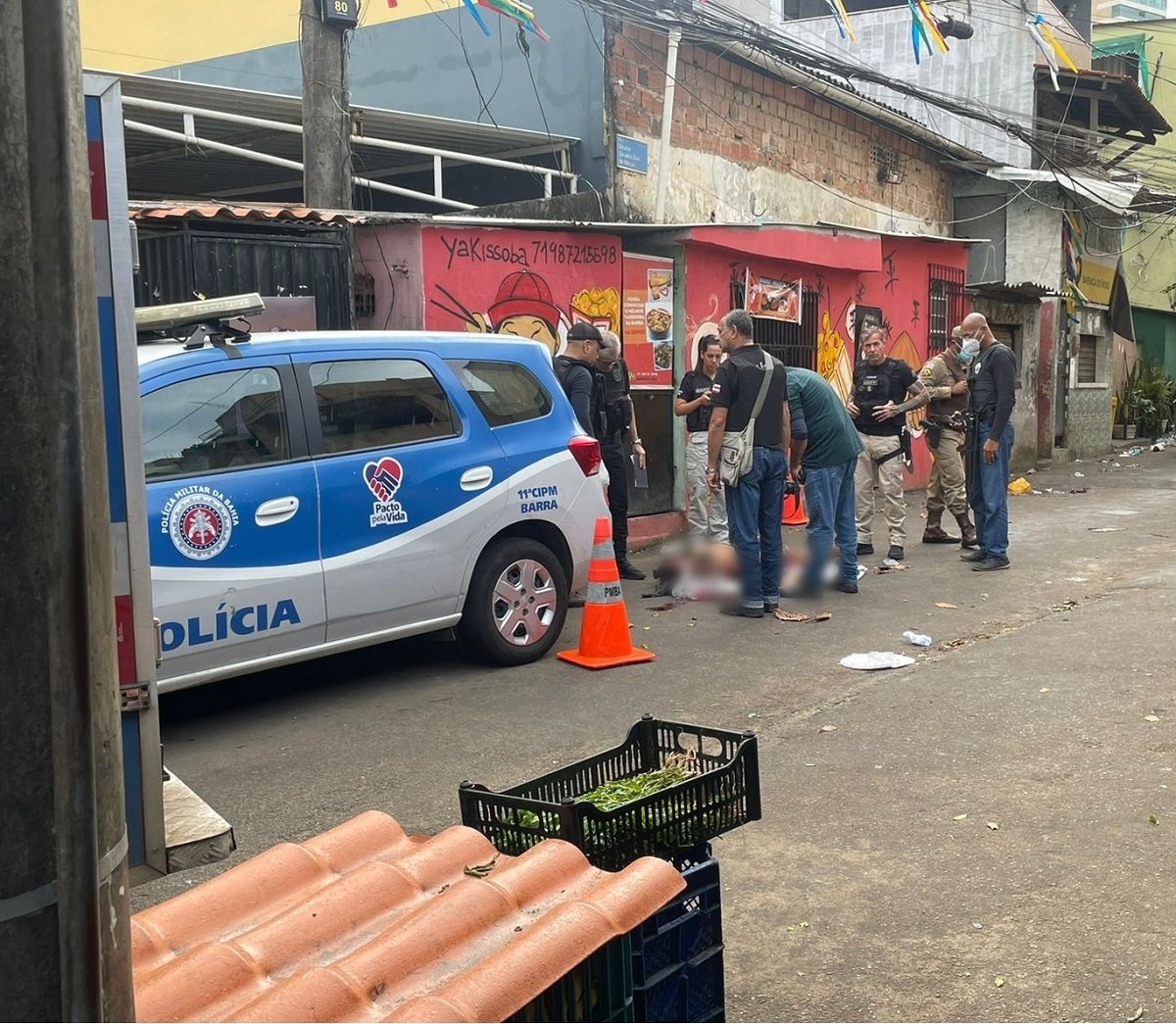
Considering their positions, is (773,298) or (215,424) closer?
(215,424)

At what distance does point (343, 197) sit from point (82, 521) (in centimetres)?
867

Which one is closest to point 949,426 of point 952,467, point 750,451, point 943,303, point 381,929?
point 952,467

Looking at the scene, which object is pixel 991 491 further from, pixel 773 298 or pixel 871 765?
pixel 871 765

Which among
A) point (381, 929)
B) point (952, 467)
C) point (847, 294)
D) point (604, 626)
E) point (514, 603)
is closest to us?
point (381, 929)

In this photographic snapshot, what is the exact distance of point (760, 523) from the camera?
28.7ft

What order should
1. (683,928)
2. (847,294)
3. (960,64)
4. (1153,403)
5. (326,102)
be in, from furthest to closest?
(1153,403) < (960,64) < (847,294) < (326,102) < (683,928)

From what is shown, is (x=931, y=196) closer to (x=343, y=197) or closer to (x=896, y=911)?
(x=343, y=197)

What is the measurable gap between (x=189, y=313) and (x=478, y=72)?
10886 millimetres

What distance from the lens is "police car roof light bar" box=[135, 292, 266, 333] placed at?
3266 millimetres

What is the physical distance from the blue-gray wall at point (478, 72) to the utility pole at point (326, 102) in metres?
3.49

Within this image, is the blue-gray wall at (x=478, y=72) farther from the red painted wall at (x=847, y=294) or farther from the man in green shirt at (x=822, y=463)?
the man in green shirt at (x=822, y=463)

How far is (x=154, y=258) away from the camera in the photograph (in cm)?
886

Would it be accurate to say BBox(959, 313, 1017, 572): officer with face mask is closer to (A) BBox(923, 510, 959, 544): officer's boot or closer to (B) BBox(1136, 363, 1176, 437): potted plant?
(A) BBox(923, 510, 959, 544): officer's boot

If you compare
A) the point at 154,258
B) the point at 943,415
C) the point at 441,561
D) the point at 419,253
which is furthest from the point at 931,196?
the point at 441,561
